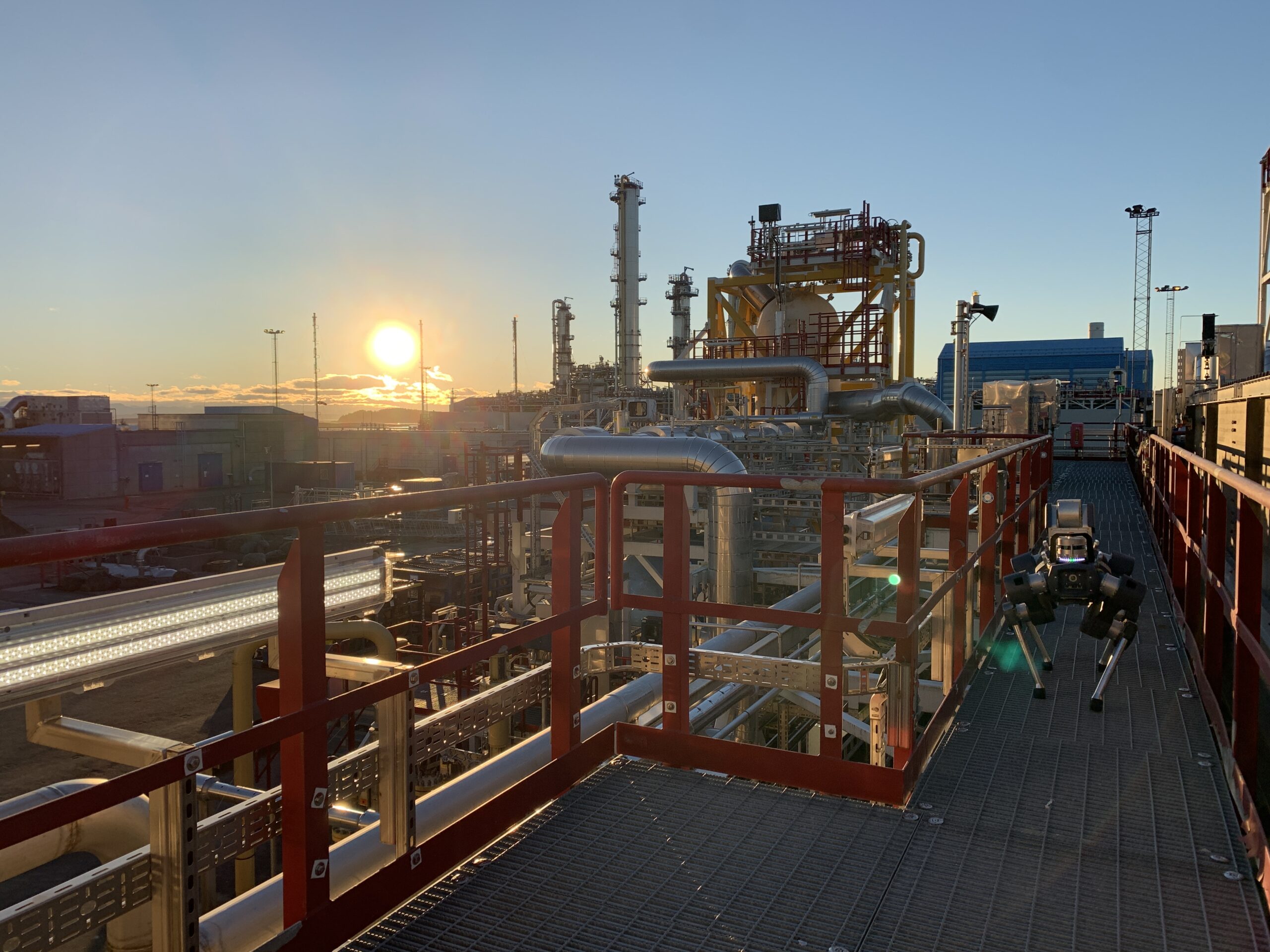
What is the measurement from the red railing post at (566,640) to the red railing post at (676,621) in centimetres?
44

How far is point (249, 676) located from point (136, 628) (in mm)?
3220

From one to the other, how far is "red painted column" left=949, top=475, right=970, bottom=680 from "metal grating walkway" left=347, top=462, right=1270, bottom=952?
607 millimetres

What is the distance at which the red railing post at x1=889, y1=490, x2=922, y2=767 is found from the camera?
11.7ft

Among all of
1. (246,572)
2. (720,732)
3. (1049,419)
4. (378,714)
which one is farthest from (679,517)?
(1049,419)

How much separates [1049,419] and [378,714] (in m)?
26.1

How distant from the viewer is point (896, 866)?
307cm

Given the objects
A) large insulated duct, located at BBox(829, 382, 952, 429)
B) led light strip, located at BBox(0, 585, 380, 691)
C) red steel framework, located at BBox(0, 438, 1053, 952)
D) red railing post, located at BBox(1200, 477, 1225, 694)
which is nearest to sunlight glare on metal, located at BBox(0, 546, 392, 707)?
led light strip, located at BBox(0, 585, 380, 691)

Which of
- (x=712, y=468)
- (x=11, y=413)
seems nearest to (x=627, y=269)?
(x=712, y=468)

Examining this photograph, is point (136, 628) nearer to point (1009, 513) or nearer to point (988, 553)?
point (988, 553)

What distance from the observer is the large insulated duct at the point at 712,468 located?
556 inches

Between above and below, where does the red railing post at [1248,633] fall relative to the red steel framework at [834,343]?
below

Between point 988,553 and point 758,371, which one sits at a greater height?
point 758,371

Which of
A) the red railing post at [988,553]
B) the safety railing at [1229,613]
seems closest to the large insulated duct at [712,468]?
the safety railing at [1229,613]

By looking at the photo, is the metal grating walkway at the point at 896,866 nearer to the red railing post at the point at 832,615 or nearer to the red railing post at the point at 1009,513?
the red railing post at the point at 832,615
